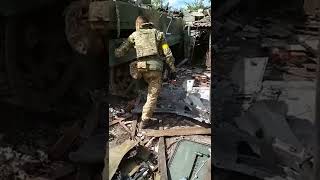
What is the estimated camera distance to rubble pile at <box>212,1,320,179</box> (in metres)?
1.84

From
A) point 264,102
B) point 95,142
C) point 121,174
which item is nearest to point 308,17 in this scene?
point 264,102

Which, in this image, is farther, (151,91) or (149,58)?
(151,91)

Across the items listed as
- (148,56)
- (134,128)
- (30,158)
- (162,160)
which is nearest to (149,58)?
(148,56)

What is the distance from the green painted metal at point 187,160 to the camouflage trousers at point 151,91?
24 cm

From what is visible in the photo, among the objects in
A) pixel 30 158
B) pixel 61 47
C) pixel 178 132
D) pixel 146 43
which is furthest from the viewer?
pixel 30 158

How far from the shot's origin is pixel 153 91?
225cm

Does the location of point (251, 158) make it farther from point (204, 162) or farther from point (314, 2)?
point (314, 2)

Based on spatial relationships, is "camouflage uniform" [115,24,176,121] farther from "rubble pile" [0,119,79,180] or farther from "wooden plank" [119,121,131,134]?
"rubble pile" [0,119,79,180]

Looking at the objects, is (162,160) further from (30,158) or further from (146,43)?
(30,158)

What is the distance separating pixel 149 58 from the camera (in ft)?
6.97

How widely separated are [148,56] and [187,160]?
50 centimetres

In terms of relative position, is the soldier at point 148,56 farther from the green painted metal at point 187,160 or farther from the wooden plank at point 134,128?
the green painted metal at point 187,160

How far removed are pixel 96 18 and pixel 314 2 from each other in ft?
2.87

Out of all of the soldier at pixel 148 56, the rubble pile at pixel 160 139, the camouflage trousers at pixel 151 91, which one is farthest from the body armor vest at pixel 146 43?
the rubble pile at pixel 160 139
